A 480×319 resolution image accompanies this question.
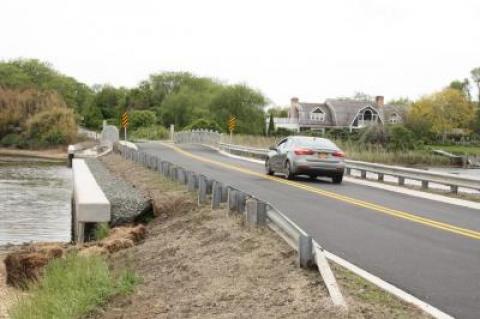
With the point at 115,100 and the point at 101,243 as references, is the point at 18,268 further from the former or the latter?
the point at 115,100

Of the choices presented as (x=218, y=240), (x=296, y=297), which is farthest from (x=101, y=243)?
(x=296, y=297)

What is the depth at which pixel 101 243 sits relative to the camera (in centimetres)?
1202

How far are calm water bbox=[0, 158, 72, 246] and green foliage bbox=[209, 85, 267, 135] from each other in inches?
1861

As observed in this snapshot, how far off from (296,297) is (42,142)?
247 ft

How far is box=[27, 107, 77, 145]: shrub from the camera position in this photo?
257 ft

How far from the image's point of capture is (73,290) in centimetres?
895

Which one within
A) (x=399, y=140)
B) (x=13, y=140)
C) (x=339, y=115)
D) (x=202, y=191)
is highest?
(x=339, y=115)

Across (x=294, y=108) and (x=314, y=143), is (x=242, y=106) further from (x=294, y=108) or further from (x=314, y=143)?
(x=314, y=143)

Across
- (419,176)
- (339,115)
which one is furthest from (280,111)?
(419,176)

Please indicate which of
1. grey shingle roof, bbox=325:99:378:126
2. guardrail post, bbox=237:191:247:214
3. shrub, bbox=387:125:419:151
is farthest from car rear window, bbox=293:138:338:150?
grey shingle roof, bbox=325:99:378:126

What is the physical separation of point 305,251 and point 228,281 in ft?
3.35

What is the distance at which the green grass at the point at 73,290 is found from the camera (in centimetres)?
827

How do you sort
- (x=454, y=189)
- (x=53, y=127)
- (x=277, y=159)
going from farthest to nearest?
(x=53, y=127)
(x=277, y=159)
(x=454, y=189)

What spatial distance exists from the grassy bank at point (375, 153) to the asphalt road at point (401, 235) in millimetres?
26886
